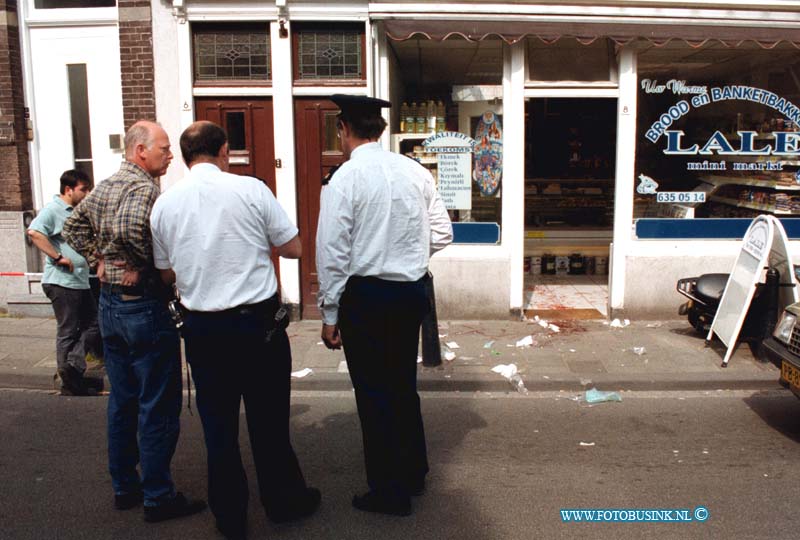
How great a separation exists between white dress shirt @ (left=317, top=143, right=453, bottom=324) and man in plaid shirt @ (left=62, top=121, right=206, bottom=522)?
90cm

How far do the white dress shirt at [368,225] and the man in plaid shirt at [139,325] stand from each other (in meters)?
0.90

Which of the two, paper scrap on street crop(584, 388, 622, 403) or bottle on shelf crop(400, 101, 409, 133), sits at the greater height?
bottle on shelf crop(400, 101, 409, 133)

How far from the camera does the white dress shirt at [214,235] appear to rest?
134 inches

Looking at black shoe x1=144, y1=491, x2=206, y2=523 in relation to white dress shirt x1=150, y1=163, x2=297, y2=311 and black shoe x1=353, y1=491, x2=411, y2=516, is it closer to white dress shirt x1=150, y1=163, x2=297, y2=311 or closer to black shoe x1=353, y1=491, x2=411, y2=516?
black shoe x1=353, y1=491, x2=411, y2=516

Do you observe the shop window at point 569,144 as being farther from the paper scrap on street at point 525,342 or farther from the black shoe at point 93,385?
the black shoe at point 93,385

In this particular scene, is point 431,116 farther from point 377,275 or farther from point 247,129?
point 377,275

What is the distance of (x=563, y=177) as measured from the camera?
11.5m

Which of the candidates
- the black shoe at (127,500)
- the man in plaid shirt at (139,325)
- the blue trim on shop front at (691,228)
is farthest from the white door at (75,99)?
the blue trim on shop front at (691,228)

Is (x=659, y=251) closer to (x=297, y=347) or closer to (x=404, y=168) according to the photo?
(x=297, y=347)

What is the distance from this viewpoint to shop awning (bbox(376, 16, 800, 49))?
755 centimetres

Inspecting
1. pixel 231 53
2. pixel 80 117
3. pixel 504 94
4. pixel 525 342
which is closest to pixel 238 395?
pixel 525 342

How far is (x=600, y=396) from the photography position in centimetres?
592

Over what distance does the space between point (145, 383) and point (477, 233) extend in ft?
16.8

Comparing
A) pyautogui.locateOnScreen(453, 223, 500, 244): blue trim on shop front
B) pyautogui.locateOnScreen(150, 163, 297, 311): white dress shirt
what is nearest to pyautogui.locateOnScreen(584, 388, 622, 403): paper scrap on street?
pyautogui.locateOnScreen(453, 223, 500, 244): blue trim on shop front
